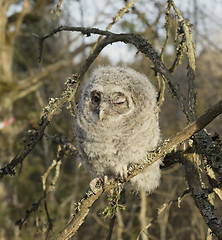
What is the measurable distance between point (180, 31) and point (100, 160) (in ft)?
2.83

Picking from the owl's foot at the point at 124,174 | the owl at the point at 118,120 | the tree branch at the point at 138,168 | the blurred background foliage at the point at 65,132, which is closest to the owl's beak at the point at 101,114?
the owl at the point at 118,120

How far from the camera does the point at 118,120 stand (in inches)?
67.2

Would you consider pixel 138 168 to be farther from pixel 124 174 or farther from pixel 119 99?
pixel 119 99

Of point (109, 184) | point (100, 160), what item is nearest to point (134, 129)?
point (100, 160)

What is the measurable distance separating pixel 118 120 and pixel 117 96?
0.14m

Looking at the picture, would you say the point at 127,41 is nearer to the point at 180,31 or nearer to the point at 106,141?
the point at 180,31

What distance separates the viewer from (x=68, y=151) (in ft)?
6.32

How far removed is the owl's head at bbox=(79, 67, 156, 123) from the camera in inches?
65.9

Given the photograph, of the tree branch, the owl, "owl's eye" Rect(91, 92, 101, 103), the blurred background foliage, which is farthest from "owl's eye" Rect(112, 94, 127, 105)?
the blurred background foliage

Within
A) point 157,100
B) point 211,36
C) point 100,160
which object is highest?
point 211,36

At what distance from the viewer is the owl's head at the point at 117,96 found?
167cm

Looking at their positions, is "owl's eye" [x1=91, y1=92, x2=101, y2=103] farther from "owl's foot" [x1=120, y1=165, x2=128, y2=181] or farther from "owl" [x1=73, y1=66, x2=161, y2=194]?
"owl's foot" [x1=120, y1=165, x2=128, y2=181]

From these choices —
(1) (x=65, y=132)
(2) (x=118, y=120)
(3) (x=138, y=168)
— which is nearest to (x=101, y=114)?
(2) (x=118, y=120)

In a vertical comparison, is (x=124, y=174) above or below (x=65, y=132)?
below
